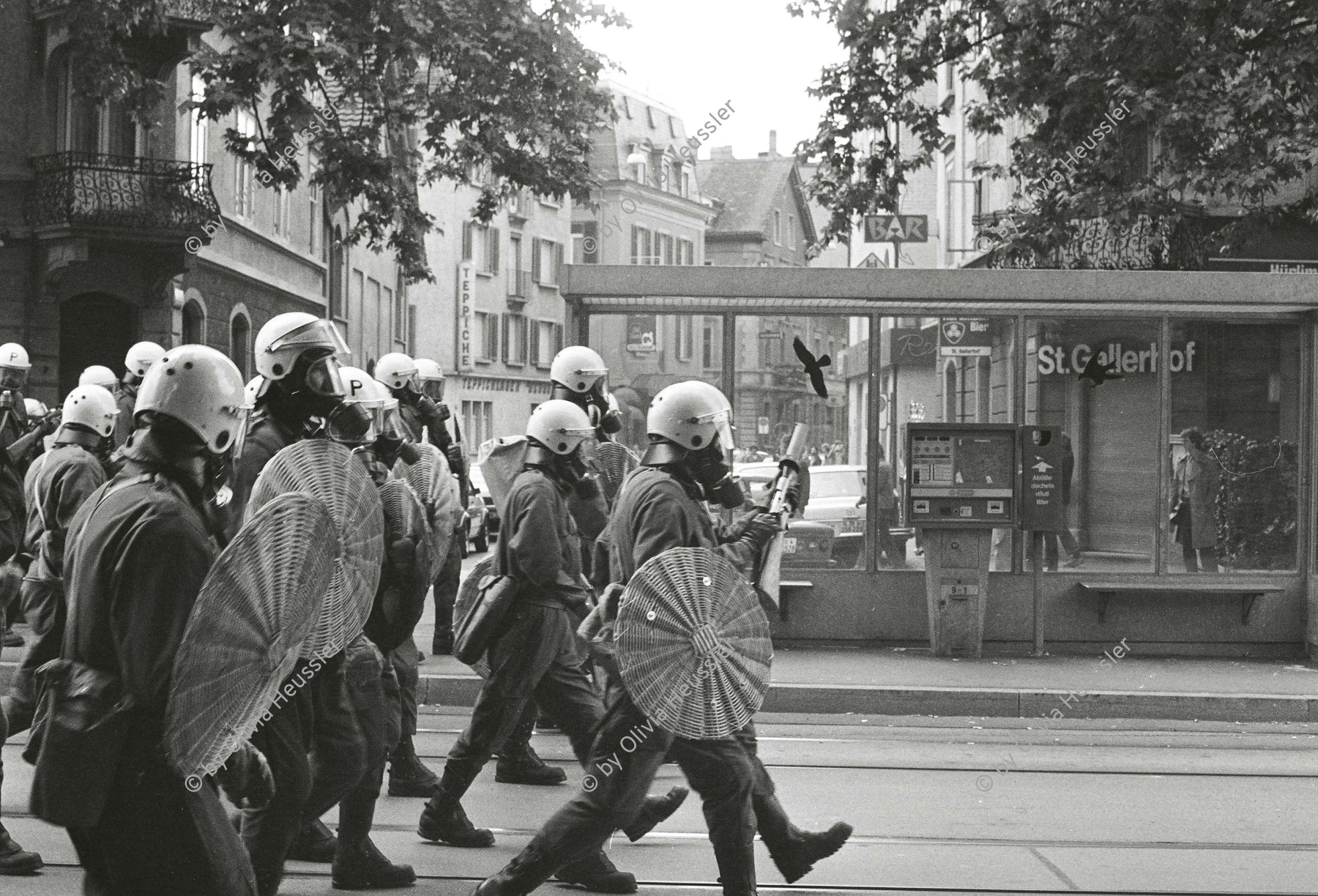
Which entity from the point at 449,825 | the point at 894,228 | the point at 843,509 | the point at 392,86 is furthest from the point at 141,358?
the point at 894,228

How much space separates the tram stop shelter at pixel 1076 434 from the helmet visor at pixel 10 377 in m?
3.97

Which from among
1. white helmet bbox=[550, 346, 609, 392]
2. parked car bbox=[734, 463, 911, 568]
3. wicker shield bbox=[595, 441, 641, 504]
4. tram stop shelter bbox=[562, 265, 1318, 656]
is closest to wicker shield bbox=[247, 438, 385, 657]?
white helmet bbox=[550, 346, 609, 392]

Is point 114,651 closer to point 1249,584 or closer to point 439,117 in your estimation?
point 1249,584

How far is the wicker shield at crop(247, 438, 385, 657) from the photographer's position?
4.77 meters

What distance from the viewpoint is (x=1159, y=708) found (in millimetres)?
10875

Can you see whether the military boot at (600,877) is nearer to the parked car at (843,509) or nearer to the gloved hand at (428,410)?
the gloved hand at (428,410)

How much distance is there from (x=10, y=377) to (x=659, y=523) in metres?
7.88

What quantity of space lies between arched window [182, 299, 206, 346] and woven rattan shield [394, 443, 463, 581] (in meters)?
17.0

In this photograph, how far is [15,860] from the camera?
6.15 metres

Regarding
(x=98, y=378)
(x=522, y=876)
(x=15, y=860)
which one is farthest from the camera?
(x=98, y=378)

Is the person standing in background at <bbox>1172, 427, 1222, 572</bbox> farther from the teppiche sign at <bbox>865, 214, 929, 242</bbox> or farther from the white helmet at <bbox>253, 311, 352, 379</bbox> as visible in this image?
the white helmet at <bbox>253, 311, 352, 379</bbox>

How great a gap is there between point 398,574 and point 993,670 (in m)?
6.77

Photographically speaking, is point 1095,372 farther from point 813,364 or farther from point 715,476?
point 715,476

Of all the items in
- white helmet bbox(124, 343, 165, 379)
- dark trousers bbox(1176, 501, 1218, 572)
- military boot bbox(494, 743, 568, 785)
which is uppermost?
white helmet bbox(124, 343, 165, 379)
